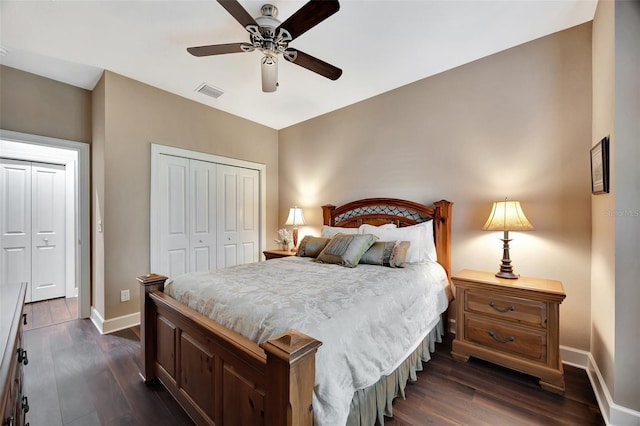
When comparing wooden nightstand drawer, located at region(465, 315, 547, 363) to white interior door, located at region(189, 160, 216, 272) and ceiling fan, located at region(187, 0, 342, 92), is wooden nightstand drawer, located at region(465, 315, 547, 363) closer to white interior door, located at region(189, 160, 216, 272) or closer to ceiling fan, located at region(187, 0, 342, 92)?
ceiling fan, located at region(187, 0, 342, 92)

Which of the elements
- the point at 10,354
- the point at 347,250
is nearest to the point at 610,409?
the point at 347,250

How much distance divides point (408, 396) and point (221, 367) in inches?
51.8

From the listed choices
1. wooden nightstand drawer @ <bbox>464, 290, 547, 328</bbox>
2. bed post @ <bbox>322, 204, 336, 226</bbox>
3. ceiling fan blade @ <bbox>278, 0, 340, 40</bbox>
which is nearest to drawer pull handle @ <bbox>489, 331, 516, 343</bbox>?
wooden nightstand drawer @ <bbox>464, 290, 547, 328</bbox>

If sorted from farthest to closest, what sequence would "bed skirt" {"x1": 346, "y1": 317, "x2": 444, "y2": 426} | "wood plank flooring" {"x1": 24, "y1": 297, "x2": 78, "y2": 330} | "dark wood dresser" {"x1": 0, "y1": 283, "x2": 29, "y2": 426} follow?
1. "wood plank flooring" {"x1": 24, "y1": 297, "x2": 78, "y2": 330}
2. "bed skirt" {"x1": 346, "y1": 317, "x2": 444, "y2": 426}
3. "dark wood dresser" {"x1": 0, "y1": 283, "x2": 29, "y2": 426}

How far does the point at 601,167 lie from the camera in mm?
1842

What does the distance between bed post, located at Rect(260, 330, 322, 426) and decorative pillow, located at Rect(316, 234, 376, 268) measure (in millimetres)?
1559

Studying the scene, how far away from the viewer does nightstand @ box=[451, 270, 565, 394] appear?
2.00 metres

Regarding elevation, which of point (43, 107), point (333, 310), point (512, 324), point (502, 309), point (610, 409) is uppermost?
point (43, 107)

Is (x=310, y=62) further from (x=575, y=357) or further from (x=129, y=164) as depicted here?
(x=575, y=357)

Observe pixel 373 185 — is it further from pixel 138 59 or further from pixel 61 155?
pixel 61 155

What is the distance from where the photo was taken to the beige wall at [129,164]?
2971 mm

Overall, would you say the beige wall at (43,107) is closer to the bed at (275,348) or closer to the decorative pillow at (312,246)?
the bed at (275,348)

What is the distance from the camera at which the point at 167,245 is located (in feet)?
11.3

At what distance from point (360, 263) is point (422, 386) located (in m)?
1.09
